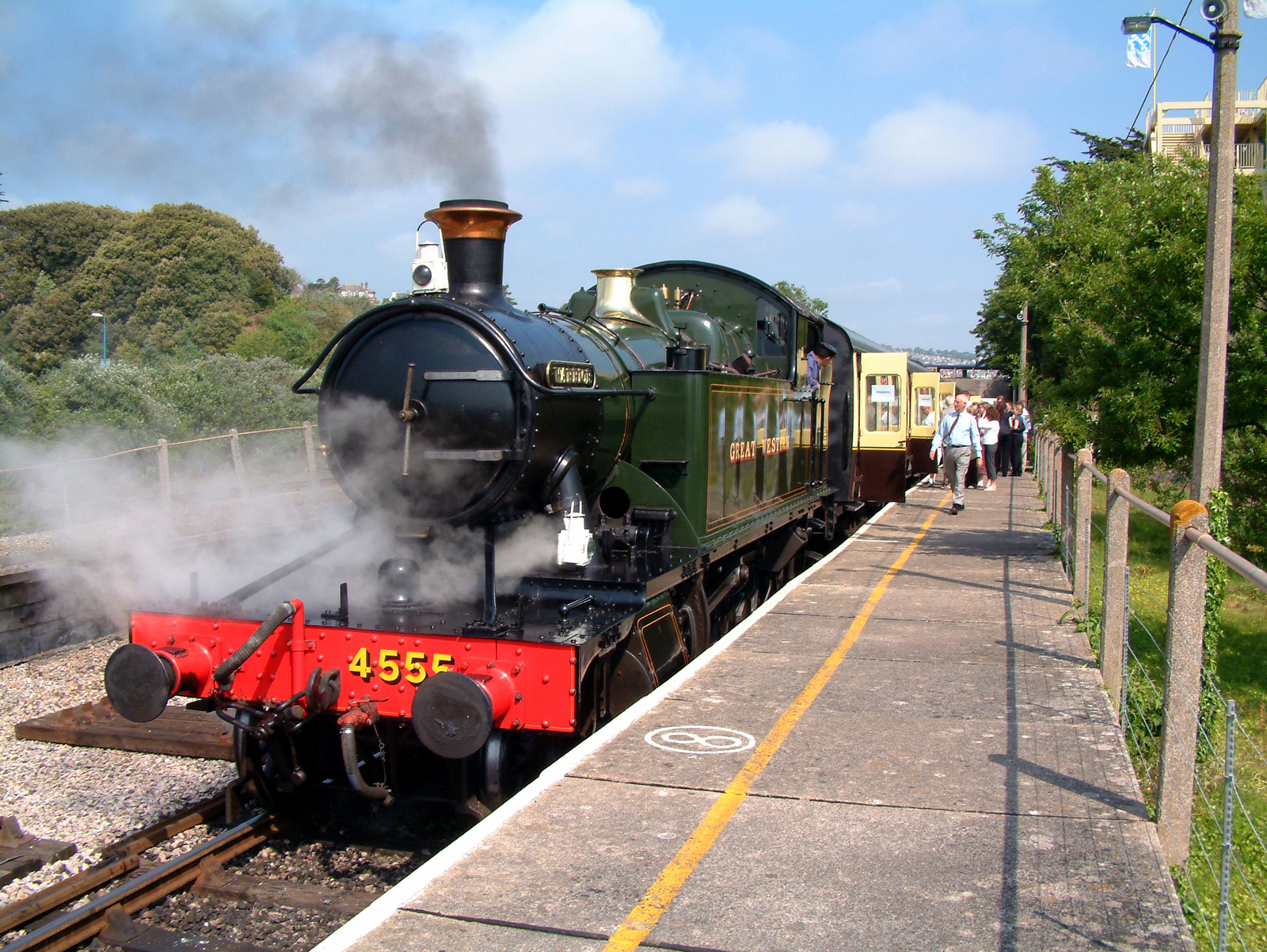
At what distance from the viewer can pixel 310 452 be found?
16281 millimetres

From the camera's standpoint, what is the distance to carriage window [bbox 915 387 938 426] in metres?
19.1

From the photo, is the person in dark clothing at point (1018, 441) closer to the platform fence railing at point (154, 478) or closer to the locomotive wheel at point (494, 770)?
the platform fence railing at point (154, 478)

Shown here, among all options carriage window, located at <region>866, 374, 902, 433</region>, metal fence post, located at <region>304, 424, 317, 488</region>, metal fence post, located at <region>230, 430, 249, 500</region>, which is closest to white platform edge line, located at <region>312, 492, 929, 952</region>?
carriage window, located at <region>866, 374, 902, 433</region>

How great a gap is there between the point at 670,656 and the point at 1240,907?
2.87 metres

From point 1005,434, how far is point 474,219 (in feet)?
57.1

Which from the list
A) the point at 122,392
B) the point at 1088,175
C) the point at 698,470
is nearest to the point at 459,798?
the point at 698,470

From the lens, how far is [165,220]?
39.6 metres

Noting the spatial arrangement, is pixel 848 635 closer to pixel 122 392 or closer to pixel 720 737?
pixel 720 737

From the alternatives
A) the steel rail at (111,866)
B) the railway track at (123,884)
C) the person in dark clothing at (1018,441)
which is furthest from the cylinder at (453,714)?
the person in dark clothing at (1018,441)

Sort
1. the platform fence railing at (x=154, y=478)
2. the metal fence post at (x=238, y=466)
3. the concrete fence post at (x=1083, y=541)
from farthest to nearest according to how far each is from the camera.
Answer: the metal fence post at (x=238, y=466) < the platform fence railing at (x=154, y=478) < the concrete fence post at (x=1083, y=541)

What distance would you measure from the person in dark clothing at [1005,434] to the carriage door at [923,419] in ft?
4.20

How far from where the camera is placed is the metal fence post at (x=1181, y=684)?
355cm

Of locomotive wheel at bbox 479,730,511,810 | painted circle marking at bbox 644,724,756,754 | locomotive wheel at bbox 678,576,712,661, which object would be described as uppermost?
locomotive wheel at bbox 678,576,712,661

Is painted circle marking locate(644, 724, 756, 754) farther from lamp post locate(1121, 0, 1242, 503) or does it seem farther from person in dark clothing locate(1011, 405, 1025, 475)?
person in dark clothing locate(1011, 405, 1025, 475)
